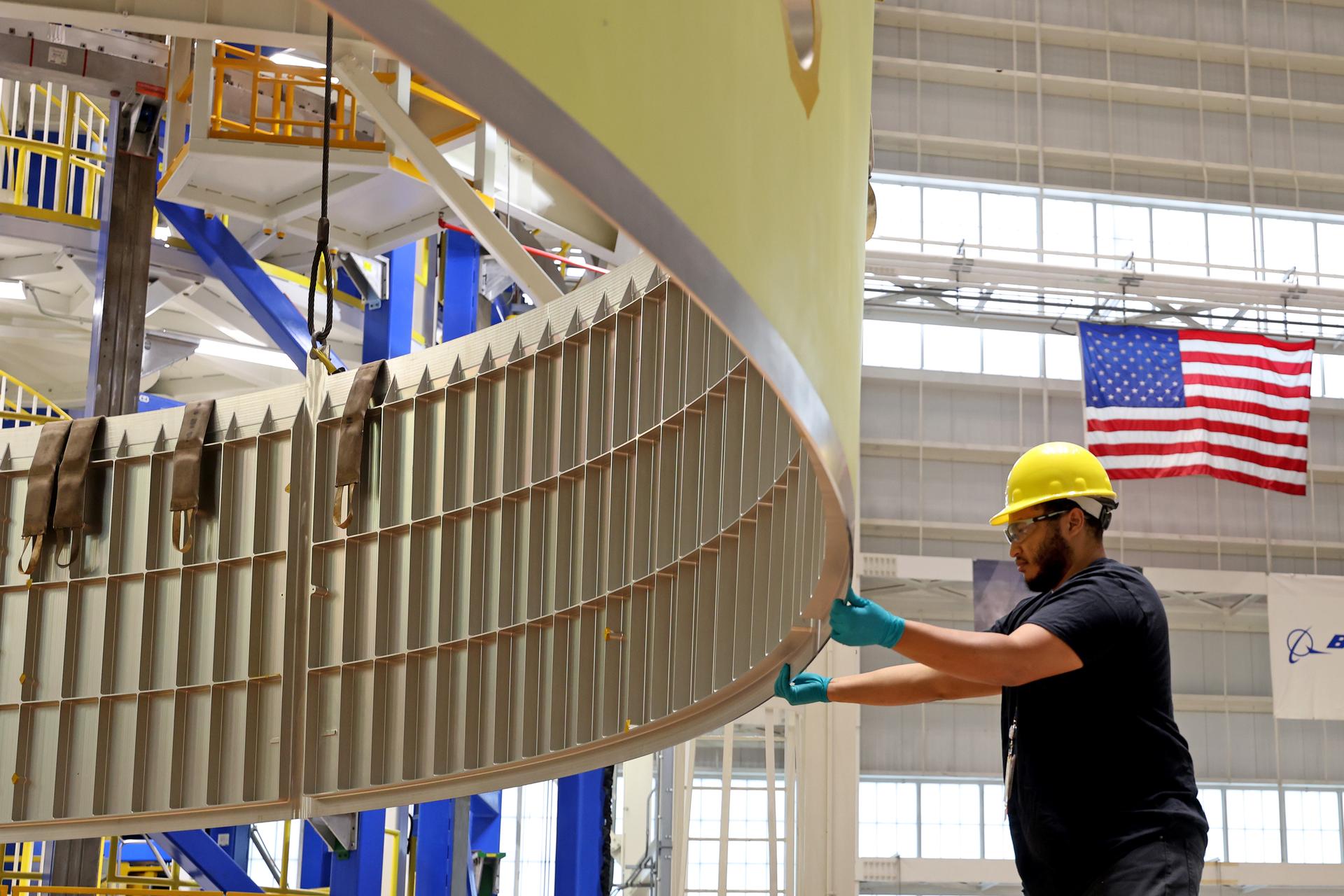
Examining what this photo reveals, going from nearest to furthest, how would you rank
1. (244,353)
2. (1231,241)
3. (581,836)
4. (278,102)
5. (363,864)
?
(278,102) < (363,864) < (581,836) < (244,353) < (1231,241)

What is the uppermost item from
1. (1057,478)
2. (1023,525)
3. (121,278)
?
(121,278)

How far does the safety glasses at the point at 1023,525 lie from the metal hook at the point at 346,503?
487 centimetres

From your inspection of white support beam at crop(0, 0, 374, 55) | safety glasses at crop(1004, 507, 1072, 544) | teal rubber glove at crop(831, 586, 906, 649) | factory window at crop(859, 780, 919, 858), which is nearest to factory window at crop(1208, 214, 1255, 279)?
factory window at crop(859, 780, 919, 858)

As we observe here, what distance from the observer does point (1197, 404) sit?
26.5 meters

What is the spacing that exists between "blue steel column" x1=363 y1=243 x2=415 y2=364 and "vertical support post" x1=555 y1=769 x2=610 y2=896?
5352mm

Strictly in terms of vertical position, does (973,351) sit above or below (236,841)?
above

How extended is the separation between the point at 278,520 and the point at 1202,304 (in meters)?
24.6

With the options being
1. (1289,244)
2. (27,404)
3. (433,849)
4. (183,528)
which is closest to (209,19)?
(183,528)

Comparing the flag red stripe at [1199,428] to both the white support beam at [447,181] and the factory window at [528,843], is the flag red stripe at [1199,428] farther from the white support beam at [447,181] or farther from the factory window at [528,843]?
the white support beam at [447,181]

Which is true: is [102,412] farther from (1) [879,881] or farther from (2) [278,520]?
(1) [879,881]

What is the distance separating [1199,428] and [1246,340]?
219 cm

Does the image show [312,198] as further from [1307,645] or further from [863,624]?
[1307,645]

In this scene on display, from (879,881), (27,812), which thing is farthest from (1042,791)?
(879,881)

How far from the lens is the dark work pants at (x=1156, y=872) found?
15.7ft
